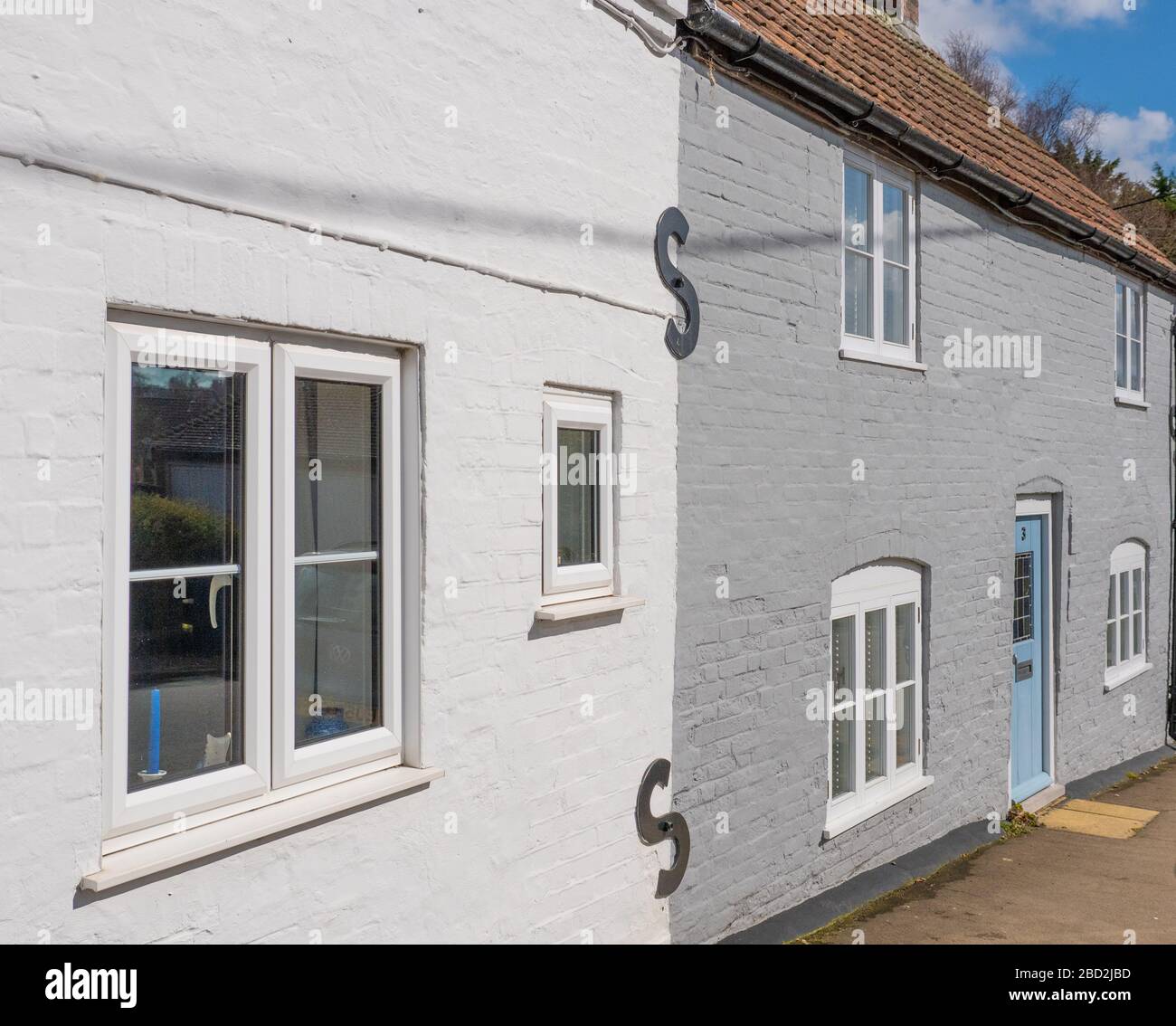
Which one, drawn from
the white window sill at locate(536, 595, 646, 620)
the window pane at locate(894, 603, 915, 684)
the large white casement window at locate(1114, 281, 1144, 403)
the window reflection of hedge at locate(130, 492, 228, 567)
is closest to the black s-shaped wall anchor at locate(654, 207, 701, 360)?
the white window sill at locate(536, 595, 646, 620)

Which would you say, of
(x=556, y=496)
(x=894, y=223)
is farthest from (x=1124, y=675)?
(x=556, y=496)

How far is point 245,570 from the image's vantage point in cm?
346

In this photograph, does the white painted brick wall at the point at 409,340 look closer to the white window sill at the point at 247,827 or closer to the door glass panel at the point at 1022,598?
the white window sill at the point at 247,827

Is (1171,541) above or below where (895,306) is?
below

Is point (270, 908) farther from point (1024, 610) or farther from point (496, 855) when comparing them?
point (1024, 610)

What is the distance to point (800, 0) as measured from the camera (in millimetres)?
7918

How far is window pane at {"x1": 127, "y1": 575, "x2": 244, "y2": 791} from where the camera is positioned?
319 centimetres

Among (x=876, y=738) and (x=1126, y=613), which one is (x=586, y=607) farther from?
(x=1126, y=613)

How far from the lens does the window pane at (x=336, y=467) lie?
12.0 ft

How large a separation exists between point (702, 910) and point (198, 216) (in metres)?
4.09

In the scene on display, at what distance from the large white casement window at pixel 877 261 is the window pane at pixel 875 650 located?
170 cm

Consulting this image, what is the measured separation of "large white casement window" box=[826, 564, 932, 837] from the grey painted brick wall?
5.0 inches

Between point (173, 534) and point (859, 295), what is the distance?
5.02m
